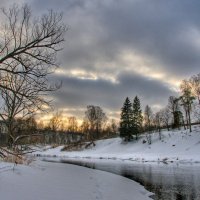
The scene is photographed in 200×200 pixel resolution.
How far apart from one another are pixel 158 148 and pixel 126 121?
1941 centimetres

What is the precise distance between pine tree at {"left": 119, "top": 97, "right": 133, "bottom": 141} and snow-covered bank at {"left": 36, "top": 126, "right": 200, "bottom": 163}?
2425 mm

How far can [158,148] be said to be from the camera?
7744 cm

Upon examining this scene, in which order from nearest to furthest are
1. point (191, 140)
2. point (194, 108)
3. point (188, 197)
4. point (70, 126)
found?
point (188, 197), point (191, 140), point (194, 108), point (70, 126)

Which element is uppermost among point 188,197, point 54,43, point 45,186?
point 54,43

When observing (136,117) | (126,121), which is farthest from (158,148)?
(136,117)

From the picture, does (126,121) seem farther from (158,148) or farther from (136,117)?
(158,148)

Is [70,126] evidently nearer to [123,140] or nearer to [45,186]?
[123,140]

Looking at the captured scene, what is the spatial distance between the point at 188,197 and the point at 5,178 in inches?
395

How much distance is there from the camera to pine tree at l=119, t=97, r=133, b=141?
93312mm

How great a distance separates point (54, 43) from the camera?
58.4ft

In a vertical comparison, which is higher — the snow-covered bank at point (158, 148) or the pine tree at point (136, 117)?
the pine tree at point (136, 117)

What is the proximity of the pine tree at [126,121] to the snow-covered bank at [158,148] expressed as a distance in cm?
242

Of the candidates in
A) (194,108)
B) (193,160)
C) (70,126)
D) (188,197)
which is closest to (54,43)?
(188,197)

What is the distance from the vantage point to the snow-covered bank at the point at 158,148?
202 feet
